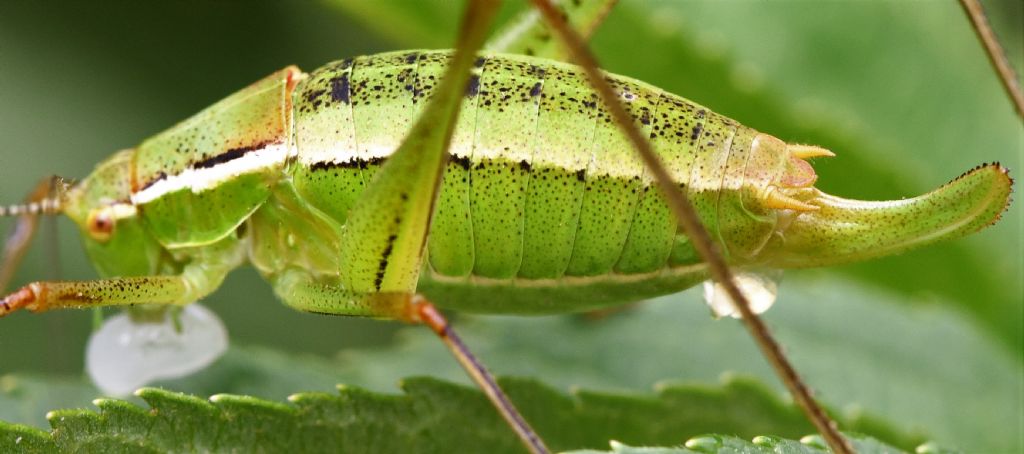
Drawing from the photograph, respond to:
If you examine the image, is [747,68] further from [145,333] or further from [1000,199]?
[145,333]

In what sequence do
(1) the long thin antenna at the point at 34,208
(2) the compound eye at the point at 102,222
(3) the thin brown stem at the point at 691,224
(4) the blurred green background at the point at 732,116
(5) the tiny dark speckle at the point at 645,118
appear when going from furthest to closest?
(4) the blurred green background at the point at 732,116
(2) the compound eye at the point at 102,222
(1) the long thin antenna at the point at 34,208
(5) the tiny dark speckle at the point at 645,118
(3) the thin brown stem at the point at 691,224

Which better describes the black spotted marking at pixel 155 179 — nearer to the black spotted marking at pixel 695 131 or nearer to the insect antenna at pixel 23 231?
the insect antenna at pixel 23 231

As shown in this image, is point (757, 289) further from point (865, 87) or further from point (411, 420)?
point (865, 87)

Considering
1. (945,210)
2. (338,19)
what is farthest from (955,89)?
(338,19)

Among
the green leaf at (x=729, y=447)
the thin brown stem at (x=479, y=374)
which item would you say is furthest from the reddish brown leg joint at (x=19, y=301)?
the green leaf at (x=729, y=447)

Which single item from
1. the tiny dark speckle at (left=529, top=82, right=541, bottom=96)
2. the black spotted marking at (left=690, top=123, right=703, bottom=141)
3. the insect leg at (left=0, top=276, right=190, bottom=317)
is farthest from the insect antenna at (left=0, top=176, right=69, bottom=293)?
the black spotted marking at (left=690, top=123, right=703, bottom=141)

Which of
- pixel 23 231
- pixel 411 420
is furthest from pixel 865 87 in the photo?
pixel 23 231
